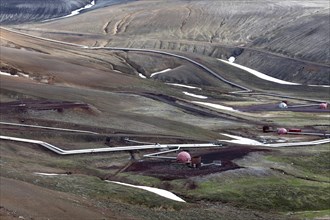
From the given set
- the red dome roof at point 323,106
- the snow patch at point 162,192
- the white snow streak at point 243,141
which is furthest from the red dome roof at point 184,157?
the red dome roof at point 323,106

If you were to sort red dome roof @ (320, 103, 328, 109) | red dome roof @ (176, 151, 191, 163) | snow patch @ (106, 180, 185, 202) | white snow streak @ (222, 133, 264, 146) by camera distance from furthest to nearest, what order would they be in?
red dome roof @ (320, 103, 328, 109)
white snow streak @ (222, 133, 264, 146)
red dome roof @ (176, 151, 191, 163)
snow patch @ (106, 180, 185, 202)

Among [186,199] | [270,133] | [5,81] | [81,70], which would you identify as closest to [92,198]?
[186,199]

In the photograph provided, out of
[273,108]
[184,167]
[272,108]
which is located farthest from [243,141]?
[273,108]

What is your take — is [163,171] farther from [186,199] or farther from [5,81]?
[5,81]

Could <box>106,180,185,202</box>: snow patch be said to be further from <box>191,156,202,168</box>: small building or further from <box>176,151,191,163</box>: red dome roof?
<box>176,151,191,163</box>: red dome roof

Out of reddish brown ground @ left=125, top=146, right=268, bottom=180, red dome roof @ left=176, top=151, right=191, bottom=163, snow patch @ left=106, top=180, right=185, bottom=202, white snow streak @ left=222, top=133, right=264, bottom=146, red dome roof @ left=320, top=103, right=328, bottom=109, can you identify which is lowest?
red dome roof @ left=320, top=103, right=328, bottom=109

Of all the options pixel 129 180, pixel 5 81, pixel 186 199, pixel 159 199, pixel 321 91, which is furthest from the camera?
pixel 321 91

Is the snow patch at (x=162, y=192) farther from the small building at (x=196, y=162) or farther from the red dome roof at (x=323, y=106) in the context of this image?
the red dome roof at (x=323, y=106)

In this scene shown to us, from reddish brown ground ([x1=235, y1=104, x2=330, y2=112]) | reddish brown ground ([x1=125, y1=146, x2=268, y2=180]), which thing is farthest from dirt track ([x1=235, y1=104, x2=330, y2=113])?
reddish brown ground ([x1=125, y1=146, x2=268, y2=180])

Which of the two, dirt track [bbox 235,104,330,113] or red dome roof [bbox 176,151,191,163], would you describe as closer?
red dome roof [bbox 176,151,191,163]
